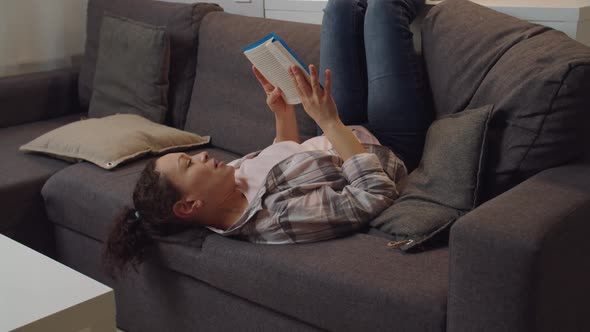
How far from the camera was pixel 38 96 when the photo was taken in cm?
342

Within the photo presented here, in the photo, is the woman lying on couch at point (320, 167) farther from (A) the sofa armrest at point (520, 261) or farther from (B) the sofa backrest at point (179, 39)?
(B) the sofa backrest at point (179, 39)

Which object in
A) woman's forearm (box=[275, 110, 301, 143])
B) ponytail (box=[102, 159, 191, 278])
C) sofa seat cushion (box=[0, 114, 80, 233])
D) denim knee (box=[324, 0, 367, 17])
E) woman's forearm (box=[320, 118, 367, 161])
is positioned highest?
denim knee (box=[324, 0, 367, 17])

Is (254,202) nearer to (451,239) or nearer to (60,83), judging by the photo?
(451,239)

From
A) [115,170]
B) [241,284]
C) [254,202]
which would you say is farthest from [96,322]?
[115,170]

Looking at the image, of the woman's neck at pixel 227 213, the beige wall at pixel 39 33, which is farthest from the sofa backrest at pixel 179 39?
the woman's neck at pixel 227 213

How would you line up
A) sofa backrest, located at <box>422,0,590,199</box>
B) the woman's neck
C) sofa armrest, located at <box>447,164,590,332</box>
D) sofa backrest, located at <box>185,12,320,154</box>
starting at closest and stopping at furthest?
sofa armrest, located at <box>447,164,590,332</box> < sofa backrest, located at <box>422,0,590,199</box> < the woman's neck < sofa backrest, located at <box>185,12,320,154</box>

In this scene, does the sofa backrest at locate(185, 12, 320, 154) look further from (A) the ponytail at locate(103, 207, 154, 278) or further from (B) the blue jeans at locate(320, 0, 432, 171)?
(A) the ponytail at locate(103, 207, 154, 278)

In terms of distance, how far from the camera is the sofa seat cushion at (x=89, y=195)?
2424 mm

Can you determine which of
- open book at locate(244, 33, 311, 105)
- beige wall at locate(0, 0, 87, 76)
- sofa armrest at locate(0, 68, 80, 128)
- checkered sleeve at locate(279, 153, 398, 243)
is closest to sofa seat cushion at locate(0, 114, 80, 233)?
sofa armrest at locate(0, 68, 80, 128)

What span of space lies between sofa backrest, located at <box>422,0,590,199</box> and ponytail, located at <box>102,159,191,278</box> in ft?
2.74

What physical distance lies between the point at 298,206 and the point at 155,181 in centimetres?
41

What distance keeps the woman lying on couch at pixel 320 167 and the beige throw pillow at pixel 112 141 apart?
1.56ft

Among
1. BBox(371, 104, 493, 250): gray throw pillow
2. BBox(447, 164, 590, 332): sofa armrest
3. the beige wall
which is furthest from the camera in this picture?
the beige wall

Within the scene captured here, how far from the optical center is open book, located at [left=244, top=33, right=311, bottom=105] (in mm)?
2055
